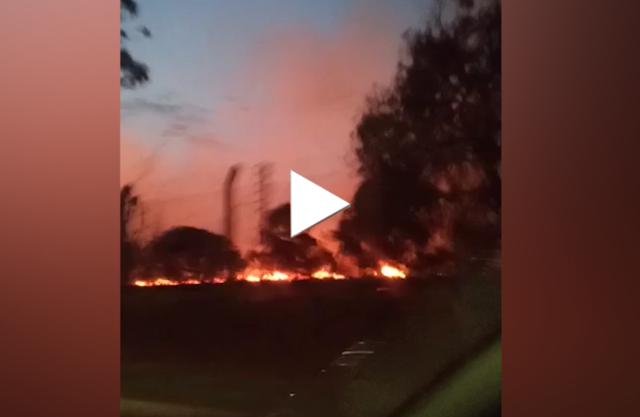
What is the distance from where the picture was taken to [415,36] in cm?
183

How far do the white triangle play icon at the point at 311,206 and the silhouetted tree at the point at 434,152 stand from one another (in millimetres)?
62

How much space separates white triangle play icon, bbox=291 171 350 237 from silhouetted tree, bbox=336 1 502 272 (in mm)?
62

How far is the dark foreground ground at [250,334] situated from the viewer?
70.6 inches

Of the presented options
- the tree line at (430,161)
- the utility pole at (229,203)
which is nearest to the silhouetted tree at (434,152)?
the tree line at (430,161)

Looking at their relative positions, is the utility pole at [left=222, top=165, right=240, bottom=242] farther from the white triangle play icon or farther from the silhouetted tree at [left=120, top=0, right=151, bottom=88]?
the silhouetted tree at [left=120, top=0, right=151, bottom=88]

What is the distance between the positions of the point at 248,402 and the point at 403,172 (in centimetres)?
105

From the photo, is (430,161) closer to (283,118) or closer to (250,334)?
(283,118)
